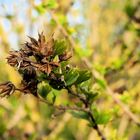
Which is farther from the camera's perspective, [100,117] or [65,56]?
[100,117]

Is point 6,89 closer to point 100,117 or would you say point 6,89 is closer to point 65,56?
point 65,56

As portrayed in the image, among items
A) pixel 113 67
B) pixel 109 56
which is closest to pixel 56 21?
pixel 113 67

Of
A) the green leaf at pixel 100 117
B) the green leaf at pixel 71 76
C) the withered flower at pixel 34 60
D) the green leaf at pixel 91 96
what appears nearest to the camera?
the withered flower at pixel 34 60

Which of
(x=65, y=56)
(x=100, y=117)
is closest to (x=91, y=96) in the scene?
(x=100, y=117)

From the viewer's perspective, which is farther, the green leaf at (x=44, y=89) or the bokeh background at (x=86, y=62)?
the bokeh background at (x=86, y=62)

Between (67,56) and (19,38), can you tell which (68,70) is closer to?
(67,56)

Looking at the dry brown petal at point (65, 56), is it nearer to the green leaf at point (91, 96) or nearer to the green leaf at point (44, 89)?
the green leaf at point (44, 89)

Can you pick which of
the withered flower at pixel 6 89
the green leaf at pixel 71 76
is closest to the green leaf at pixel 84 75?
the green leaf at pixel 71 76

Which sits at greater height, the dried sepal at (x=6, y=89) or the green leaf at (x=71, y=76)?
the dried sepal at (x=6, y=89)
